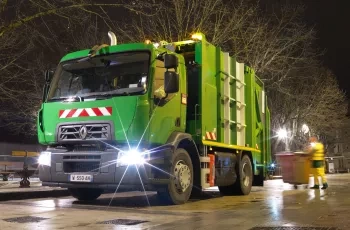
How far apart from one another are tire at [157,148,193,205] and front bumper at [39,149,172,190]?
272mm

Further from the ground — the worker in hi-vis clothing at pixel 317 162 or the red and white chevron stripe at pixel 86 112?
the red and white chevron stripe at pixel 86 112

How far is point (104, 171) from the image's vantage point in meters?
8.69

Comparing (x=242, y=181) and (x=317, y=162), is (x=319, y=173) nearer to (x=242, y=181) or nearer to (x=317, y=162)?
(x=317, y=162)

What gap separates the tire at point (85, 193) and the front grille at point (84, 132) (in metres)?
1.96

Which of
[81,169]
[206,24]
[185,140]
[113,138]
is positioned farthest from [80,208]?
[206,24]

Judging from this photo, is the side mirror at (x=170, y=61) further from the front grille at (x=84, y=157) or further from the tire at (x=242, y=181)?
the tire at (x=242, y=181)

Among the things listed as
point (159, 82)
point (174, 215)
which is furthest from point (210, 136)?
point (174, 215)

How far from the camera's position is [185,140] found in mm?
9719

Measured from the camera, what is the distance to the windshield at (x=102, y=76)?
8.95 m

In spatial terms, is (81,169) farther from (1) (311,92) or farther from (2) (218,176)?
(1) (311,92)

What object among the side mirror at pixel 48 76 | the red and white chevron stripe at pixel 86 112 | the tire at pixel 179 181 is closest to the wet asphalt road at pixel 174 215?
the tire at pixel 179 181

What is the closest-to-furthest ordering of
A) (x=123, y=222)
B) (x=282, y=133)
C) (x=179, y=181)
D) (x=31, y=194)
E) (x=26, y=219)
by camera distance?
(x=123, y=222), (x=26, y=219), (x=179, y=181), (x=31, y=194), (x=282, y=133)

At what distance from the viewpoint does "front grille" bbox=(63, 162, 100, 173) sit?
888cm

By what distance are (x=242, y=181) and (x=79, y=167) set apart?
15.8 ft
